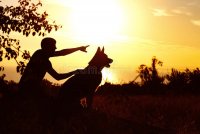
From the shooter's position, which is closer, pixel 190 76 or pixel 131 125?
pixel 131 125

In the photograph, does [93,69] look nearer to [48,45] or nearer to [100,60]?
[100,60]

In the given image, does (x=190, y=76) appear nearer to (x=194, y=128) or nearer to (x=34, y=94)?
(x=194, y=128)

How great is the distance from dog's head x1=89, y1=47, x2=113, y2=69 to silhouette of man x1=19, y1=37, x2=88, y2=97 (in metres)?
0.71

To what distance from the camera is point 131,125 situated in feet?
32.4

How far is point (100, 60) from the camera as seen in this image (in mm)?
10180

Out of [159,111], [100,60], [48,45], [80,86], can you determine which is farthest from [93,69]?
[159,111]

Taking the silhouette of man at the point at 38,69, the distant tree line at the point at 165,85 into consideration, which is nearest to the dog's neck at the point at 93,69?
the silhouette of man at the point at 38,69

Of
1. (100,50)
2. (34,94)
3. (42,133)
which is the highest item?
(100,50)

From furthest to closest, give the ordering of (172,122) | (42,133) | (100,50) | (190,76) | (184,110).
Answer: (190,76)
(184,110)
(172,122)
(100,50)
(42,133)

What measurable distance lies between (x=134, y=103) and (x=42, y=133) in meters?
8.46

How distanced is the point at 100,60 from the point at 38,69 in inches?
59.3

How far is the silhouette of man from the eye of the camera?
9.49 meters

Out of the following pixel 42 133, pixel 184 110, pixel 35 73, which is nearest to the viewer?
pixel 42 133

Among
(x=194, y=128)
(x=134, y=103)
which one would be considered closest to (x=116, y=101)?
(x=134, y=103)
